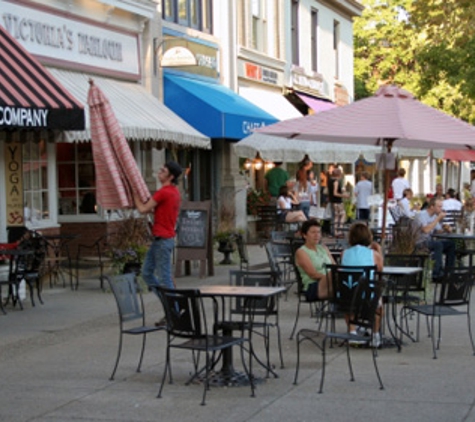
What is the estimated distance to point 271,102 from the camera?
1065 inches

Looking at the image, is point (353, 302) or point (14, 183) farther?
point (14, 183)

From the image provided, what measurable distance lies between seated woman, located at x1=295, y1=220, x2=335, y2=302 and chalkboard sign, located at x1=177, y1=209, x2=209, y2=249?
5.42 meters

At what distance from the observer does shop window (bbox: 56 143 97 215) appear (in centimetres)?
1848

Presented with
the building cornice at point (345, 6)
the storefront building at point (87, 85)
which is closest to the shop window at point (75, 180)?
the storefront building at point (87, 85)

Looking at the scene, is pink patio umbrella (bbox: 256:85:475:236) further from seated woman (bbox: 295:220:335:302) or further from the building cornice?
the building cornice

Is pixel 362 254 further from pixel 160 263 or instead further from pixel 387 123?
pixel 160 263

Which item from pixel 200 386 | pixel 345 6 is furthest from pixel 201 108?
pixel 345 6

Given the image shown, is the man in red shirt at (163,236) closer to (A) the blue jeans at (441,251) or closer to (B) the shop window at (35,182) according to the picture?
(B) the shop window at (35,182)

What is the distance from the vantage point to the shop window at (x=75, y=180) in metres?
18.5

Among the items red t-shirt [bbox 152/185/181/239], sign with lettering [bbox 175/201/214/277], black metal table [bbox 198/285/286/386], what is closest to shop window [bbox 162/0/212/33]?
sign with lettering [bbox 175/201/214/277]

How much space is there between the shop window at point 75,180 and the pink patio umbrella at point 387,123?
7072mm

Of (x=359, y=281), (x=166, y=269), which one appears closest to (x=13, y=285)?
(x=166, y=269)

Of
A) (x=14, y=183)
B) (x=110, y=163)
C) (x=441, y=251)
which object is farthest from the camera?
(x=441, y=251)

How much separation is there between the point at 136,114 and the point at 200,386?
995 centimetres
